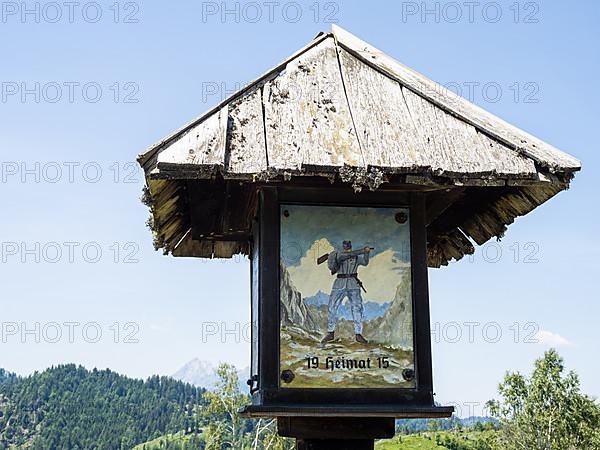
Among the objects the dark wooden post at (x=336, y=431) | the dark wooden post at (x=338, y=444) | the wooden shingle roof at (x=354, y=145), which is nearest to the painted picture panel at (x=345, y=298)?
the wooden shingle roof at (x=354, y=145)

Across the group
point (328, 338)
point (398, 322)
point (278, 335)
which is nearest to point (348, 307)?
point (328, 338)

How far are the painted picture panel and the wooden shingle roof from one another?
347mm

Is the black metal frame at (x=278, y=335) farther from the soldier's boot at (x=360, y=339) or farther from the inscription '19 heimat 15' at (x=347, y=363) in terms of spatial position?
the soldier's boot at (x=360, y=339)

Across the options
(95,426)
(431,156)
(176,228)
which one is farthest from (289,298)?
(95,426)

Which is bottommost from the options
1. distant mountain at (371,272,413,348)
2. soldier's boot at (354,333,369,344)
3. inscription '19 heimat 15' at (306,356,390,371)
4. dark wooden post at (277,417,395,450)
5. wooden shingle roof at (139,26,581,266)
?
dark wooden post at (277,417,395,450)

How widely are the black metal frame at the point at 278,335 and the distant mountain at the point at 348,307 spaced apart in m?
0.23

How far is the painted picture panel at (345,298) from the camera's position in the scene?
509 cm

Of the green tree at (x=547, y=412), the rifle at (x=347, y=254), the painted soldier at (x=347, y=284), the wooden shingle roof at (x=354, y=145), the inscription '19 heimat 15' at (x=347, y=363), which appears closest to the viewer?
the wooden shingle roof at (x=354, y=145)

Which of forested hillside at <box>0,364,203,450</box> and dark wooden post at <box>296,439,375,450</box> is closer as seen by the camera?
dark wooden post at <box>296,439,375,450</box>

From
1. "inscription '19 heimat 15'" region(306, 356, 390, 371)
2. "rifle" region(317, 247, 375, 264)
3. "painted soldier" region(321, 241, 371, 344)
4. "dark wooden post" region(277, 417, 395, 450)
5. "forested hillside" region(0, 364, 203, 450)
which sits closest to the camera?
"inscription '19 heimat 15'" region(306, 356, 390, 371)

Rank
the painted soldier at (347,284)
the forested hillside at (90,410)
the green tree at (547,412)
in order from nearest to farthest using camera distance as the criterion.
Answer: the painted soldier at (347,284) → the green tree at (547,412) → the forested hillside at (90,410)

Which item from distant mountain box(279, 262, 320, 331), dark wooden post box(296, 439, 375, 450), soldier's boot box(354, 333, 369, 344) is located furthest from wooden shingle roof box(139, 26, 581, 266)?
dark wooden post box(296, 439, 375, 450)

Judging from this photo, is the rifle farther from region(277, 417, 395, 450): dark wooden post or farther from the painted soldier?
region(277, 417, 395, 450): dark wooden post

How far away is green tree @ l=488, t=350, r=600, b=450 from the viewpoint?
57.3m
